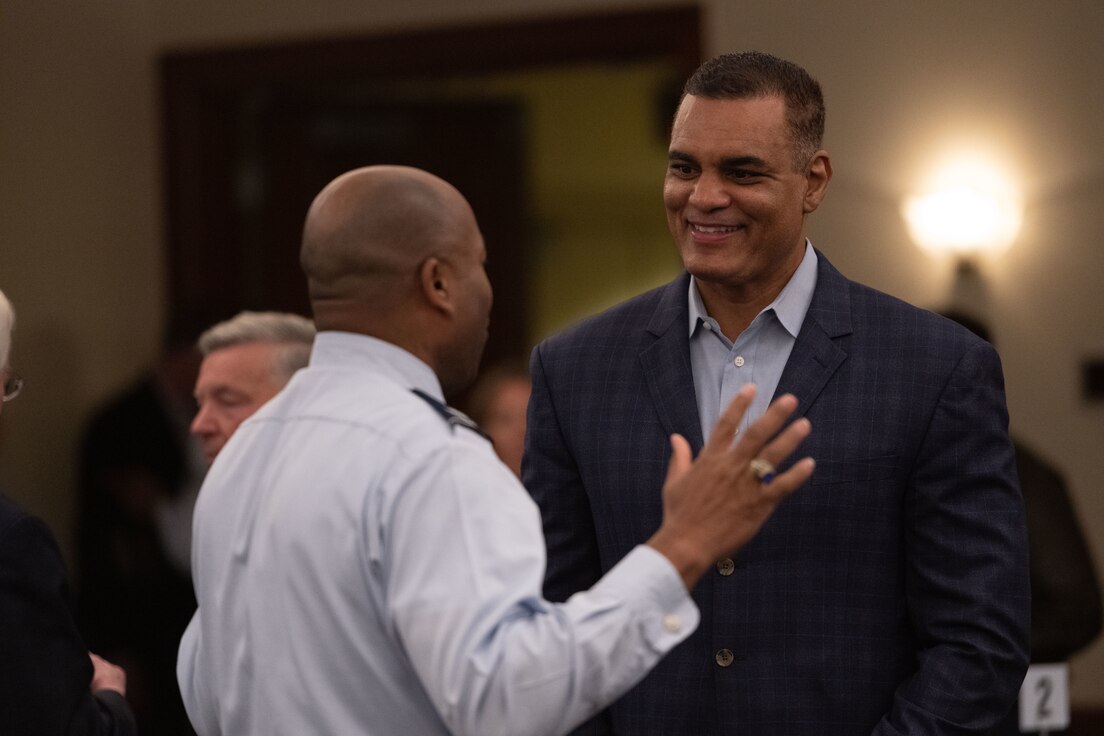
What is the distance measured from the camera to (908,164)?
501cm

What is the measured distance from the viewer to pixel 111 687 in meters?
2.37

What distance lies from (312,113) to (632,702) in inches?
161

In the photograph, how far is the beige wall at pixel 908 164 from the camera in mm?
4914

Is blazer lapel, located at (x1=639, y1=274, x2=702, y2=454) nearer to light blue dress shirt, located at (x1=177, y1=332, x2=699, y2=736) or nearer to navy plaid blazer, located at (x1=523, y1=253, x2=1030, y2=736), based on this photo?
navy plaid blazer, located at (x1=523, y1=253, x2=1030, y2=736)

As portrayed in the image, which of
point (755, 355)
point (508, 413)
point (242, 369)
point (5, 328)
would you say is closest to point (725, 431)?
point (755, 355)

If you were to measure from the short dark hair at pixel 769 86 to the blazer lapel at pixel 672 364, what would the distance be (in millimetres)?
273

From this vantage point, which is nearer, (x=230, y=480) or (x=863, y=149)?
(x=230, y=480)

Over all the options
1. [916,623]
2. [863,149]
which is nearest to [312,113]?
[863,149]

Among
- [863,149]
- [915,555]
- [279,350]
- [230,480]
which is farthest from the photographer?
[863,149]

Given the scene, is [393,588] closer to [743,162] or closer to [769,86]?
[743,162]

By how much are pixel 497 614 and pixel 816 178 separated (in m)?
1.05

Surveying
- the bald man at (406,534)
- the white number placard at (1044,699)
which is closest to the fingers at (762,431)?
the bald man at (406,534)

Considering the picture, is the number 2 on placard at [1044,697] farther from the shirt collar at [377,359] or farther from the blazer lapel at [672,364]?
the shirt collar at [377,359]

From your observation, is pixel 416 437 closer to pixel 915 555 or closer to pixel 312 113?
pixel 915 555
